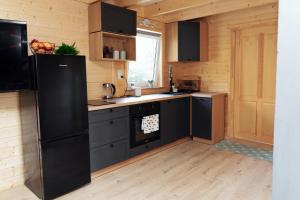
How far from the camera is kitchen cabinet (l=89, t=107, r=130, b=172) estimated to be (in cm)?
280

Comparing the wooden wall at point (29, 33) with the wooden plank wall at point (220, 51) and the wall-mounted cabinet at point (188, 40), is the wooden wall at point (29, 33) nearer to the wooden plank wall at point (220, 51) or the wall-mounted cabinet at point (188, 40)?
the wall-mounted cabinet at point (188, 40)

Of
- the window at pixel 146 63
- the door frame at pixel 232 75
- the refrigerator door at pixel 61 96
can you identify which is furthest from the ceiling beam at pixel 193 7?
the refrigerator door at pixel 61 96

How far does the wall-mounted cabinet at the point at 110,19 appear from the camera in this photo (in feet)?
10.3

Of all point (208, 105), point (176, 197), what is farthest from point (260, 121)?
point (176, 197)

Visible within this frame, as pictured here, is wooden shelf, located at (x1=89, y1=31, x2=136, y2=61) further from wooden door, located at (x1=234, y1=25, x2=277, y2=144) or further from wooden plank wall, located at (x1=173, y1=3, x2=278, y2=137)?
wooden door, located at (x1=234, y1=25, x2=277, y2=144)

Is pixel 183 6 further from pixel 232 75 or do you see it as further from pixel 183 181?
pixel 183 181

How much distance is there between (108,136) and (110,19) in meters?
1.62

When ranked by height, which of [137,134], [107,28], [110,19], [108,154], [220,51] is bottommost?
[108,154]

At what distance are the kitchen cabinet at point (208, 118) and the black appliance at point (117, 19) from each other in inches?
68.4

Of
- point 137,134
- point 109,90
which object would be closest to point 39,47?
point 109,90

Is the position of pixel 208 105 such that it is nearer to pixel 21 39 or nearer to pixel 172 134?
pixel 172 134

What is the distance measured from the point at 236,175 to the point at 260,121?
1.58 meters

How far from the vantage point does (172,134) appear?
4012 mm

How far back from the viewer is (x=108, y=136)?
2.96 metres
